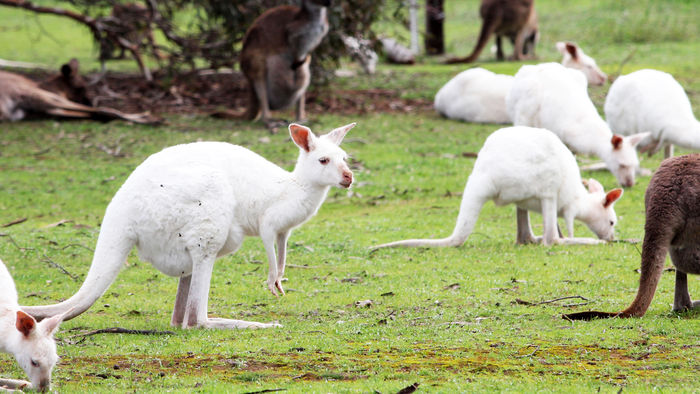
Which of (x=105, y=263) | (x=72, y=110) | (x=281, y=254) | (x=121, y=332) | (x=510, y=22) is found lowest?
(x=72, y=110)

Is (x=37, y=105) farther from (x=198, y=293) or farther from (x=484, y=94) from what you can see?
(x=198, y=293)

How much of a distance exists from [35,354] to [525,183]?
390 centimetres

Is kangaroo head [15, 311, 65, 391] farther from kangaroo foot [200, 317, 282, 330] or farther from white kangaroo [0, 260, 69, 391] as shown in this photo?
kangaroo foot [200, 317, 282, 330]

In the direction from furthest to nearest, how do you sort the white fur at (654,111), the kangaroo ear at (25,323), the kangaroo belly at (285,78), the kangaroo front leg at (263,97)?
the kangaroo front leg at (263,97) < the kangaroo belly at (285,78) < the white fur at (654,111) < the kangaroo ear at (25,323)

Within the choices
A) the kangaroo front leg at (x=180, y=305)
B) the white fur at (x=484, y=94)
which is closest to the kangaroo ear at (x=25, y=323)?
the kangaroo front leg at (x=180, y=305)

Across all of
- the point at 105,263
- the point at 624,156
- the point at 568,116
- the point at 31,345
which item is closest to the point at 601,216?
the point at 624,156

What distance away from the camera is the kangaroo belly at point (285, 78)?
11555 mm

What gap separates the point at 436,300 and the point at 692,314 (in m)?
1.49

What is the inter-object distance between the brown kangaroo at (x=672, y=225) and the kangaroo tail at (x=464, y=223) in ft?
7.31

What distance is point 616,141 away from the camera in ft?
27.9

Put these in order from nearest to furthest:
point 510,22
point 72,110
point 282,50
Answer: point 282,50, point 72,110, point 510,22

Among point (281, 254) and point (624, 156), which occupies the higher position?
point (281, 254)

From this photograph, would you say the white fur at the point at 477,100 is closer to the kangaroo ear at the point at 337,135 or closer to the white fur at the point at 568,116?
the white fur at the point at 568,116

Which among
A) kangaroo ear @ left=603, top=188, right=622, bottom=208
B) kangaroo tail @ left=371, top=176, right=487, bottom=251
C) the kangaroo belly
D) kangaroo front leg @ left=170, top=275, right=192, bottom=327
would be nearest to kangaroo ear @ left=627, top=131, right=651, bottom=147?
kangaroo ear @ left=603, top=188, right=622, bottom=208
